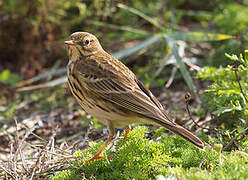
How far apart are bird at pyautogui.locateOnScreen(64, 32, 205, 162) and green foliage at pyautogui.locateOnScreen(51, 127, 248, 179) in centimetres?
16

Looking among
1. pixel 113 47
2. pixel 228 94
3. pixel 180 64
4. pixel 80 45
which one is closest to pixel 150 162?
pixel 228 94

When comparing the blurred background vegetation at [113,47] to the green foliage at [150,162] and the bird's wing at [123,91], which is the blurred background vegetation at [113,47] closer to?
the bird's wing at [123,91]

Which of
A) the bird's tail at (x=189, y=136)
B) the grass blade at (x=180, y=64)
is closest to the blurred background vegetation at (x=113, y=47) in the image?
the grass blade at (x=180, y=64)

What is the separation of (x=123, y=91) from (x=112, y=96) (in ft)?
0.39

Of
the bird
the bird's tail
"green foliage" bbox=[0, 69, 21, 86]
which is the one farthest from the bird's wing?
"green foliage" bbox=[0, 69, 21, 86]

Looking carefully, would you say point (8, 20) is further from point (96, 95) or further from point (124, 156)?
point (124, 156)

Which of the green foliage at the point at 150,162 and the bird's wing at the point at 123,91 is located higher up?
the bird's wing at the point at 123,91

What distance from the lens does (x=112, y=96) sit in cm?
356

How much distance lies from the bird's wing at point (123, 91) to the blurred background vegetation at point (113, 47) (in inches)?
41.8

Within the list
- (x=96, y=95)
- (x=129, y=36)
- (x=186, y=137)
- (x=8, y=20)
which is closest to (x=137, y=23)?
(x=129, y=36)

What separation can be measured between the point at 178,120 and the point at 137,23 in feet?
10.7

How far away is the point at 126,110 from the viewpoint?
351 centimetres

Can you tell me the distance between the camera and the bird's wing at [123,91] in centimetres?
341

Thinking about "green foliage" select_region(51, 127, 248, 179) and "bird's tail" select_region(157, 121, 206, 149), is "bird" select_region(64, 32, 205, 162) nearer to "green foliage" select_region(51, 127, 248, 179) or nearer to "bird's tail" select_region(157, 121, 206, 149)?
"bird's tail" select_region(157, 121, 206, 149)
